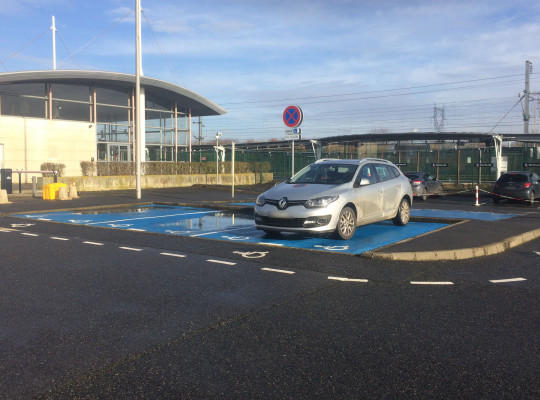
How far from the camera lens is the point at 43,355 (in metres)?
4.03

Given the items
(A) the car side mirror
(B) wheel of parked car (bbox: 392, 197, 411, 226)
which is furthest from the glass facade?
(A) the car side mirror

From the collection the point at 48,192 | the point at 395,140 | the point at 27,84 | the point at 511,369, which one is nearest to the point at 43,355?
the point at 511,369

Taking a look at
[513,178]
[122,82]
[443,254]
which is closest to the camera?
[443,254]

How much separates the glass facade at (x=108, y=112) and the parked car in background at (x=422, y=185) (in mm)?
20969

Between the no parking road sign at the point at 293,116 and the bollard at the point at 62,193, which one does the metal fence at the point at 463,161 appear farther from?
the bollard at the point at 62,193

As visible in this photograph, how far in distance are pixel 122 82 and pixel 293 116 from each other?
76.8ft

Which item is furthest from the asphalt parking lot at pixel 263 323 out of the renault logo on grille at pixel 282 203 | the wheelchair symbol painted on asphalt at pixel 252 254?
the renault logo on grille at pixel 282 203

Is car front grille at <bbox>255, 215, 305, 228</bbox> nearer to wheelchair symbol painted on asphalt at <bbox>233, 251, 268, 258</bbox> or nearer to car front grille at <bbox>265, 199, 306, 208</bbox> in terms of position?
car front grille at <bbox>265, 199, 306, 208</bbox>

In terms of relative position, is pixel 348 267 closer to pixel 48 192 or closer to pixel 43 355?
pixel 43 355

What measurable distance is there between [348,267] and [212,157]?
3343cm

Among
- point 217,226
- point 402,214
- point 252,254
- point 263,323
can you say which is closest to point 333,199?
point 252,254

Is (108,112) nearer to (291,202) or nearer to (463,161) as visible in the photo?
(463,161)

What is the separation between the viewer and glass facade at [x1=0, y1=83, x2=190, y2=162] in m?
30.1

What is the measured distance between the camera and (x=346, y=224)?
9.80 m
